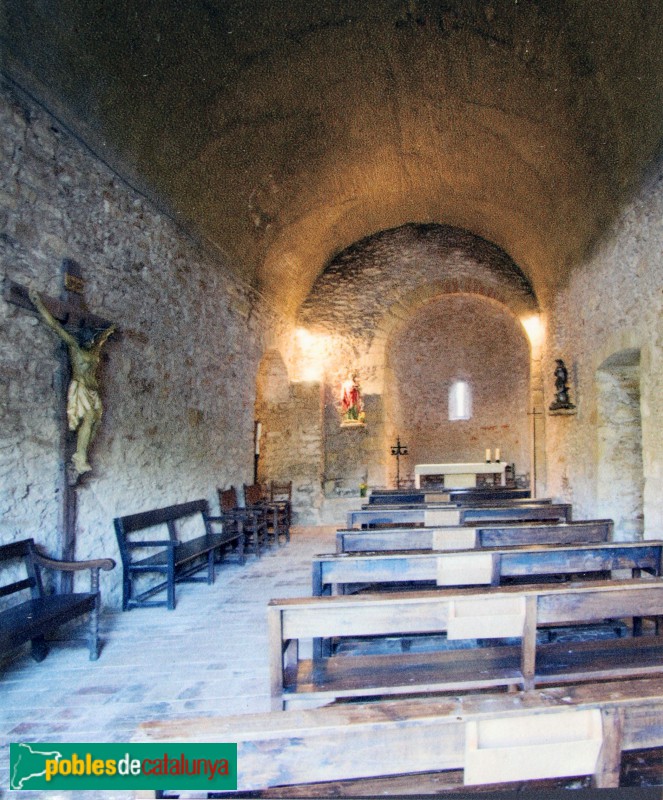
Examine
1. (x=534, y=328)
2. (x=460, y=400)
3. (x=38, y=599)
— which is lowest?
(x=38, y=599)

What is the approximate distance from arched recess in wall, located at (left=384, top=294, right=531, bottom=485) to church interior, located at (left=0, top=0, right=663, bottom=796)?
4398 millimetres

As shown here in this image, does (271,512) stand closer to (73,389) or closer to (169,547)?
(169,547)

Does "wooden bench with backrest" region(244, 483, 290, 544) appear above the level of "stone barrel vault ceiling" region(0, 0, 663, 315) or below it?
below

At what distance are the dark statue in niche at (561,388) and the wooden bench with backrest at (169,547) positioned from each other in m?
4.59

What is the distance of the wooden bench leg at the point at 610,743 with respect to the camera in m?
1.39

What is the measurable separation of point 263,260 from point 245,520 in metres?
4.00

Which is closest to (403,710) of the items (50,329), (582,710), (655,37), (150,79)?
(582,710)

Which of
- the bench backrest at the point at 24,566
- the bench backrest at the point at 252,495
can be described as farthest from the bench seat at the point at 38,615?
the bench backrest at the point at 252,495

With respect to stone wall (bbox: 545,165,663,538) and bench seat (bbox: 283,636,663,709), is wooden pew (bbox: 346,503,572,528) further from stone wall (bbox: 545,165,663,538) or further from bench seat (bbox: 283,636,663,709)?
bench seat (bbox: 283,636,663,709)

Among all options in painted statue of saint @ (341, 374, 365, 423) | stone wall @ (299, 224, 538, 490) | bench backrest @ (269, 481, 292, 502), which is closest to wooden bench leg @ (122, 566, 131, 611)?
bench backrest @ (269, 481, 292, 502)

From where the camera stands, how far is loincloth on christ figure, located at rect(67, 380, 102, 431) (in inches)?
161

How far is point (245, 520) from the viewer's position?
6781 millimetres

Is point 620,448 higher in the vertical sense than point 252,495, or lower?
higher

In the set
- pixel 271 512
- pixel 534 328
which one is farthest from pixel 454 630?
pixel 534 328
